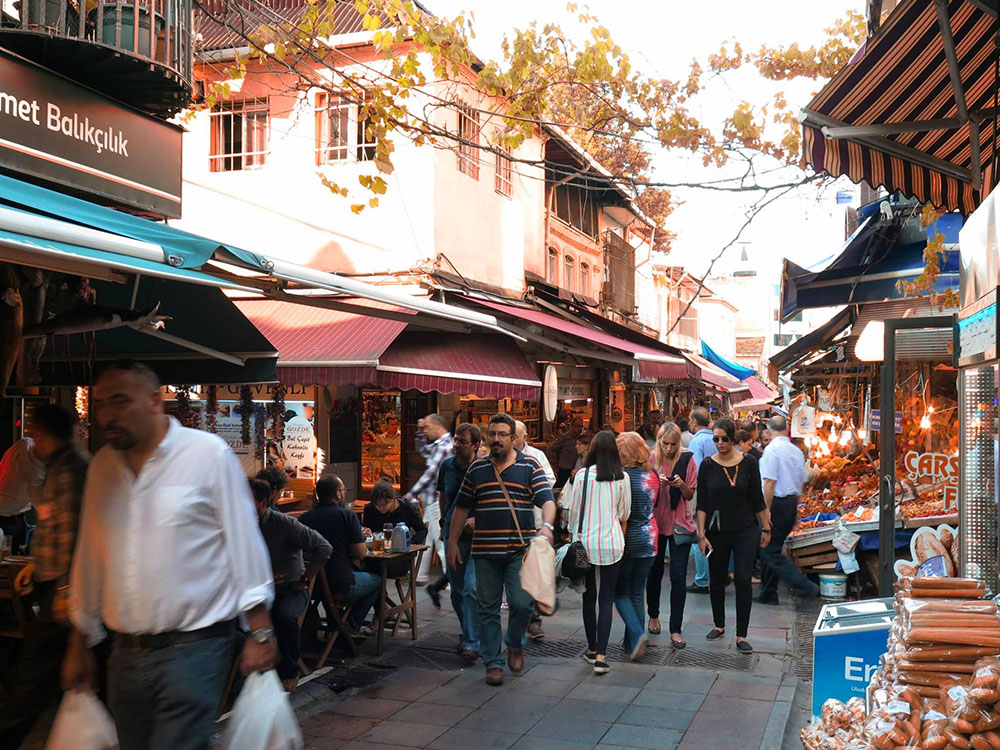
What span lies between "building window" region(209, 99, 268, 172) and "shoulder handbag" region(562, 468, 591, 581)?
8651mm

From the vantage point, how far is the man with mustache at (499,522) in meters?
6.94

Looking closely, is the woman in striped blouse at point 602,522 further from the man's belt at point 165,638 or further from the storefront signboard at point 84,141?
the storefront signboard at point 84,141

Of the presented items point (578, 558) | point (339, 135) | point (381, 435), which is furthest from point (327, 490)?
point (339, 135)

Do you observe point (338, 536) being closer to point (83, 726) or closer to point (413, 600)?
point (413, 600)

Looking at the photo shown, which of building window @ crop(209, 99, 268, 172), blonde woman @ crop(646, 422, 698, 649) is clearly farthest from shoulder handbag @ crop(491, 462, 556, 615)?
building window @ crop(209, 99, 268, 172)

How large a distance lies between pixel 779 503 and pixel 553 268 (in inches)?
439

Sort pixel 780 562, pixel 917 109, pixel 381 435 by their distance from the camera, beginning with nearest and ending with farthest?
pixel 917 109
pixel 780 562
pixel 381 435

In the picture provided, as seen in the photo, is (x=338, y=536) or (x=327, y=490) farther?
(x=327, y=490)

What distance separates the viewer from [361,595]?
744cm

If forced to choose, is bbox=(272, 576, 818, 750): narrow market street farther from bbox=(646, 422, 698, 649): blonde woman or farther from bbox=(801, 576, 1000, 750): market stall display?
bbox=(801, 576, 1000, 750): market stall display

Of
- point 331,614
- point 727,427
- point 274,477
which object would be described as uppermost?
point 727,427

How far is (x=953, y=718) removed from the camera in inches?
128

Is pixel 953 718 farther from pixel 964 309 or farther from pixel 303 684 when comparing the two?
pixel 303 684

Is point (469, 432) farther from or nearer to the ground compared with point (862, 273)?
nearer to the ground
